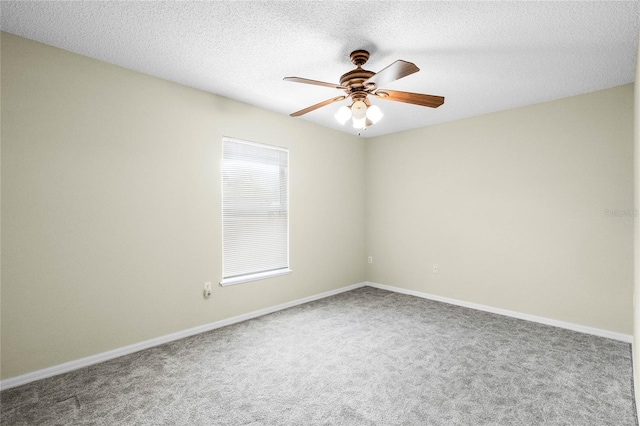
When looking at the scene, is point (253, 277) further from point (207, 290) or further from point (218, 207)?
point (218, 207)

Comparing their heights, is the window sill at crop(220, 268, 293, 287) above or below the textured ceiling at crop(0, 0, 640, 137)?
below

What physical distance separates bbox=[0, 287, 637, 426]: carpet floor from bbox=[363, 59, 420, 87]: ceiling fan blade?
2.18 m

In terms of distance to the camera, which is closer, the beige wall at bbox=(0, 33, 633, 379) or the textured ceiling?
the textured ceiling

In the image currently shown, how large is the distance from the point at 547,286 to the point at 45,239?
498 cm

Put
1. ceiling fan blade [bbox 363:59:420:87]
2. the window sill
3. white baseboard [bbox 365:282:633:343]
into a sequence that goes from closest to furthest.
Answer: ceiling fan blade [bbox 363:59:420:87] → white baseboard [bbox 365:282:633:343] → the window sill

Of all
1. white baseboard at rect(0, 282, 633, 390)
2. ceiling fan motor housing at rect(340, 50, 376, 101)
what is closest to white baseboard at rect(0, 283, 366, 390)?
white baseboard at rect(0, 282, 633, 390)

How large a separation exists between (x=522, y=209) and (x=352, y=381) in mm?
2962

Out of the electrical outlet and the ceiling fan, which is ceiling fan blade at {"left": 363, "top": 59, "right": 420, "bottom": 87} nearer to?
the ceiling fan

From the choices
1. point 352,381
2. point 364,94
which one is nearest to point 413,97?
point 364,94

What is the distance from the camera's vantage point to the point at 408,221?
4977 millimetres

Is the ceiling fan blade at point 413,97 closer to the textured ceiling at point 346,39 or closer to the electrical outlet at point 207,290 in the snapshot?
the textured ceiling at point 346,39

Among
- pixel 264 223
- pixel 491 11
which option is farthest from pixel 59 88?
pixel 491 11

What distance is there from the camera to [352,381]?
95.7 inches

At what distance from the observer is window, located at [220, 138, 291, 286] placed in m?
3.74
